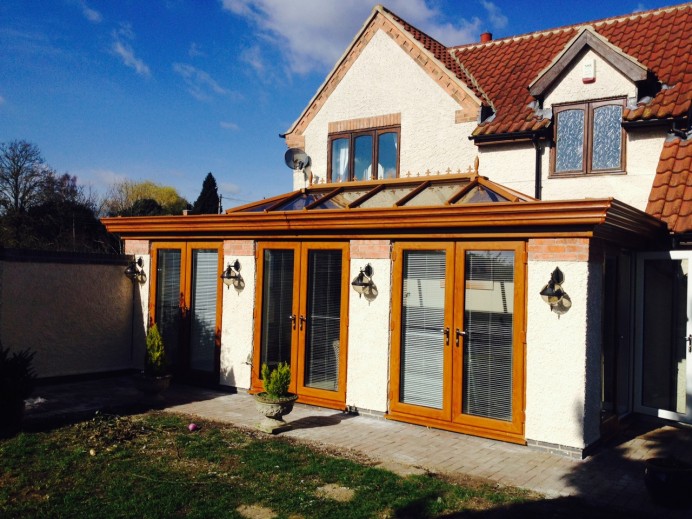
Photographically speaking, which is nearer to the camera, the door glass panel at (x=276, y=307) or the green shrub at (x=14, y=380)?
the green shrub at (x=14, y=380)

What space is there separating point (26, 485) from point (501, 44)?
14.5 metres

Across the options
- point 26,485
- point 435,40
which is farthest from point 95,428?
point 435,40

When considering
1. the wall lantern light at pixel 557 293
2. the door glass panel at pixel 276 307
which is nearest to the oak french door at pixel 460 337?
the wall lantern light at pixel 557 293

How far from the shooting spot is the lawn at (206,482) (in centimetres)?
597

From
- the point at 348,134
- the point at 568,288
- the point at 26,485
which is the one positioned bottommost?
the point at 26,485

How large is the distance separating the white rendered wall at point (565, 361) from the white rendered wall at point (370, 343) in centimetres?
237

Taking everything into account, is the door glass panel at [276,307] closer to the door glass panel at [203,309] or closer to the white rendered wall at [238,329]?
the white rendered wall at [238,329]

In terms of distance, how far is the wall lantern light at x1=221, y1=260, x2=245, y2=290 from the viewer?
37.7 ft

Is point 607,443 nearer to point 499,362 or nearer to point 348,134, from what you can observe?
point 499,362

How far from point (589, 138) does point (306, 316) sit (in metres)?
6.52

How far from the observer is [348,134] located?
14633mm

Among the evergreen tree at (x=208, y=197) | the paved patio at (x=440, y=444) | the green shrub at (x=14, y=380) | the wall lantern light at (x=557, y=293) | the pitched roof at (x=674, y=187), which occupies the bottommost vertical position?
the paved patio at (x=440, y=444)

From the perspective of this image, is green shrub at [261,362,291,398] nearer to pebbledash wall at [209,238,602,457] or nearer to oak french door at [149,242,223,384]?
oak french door at [149,242,223,384]

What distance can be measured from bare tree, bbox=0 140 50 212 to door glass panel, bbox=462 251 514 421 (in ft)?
112
